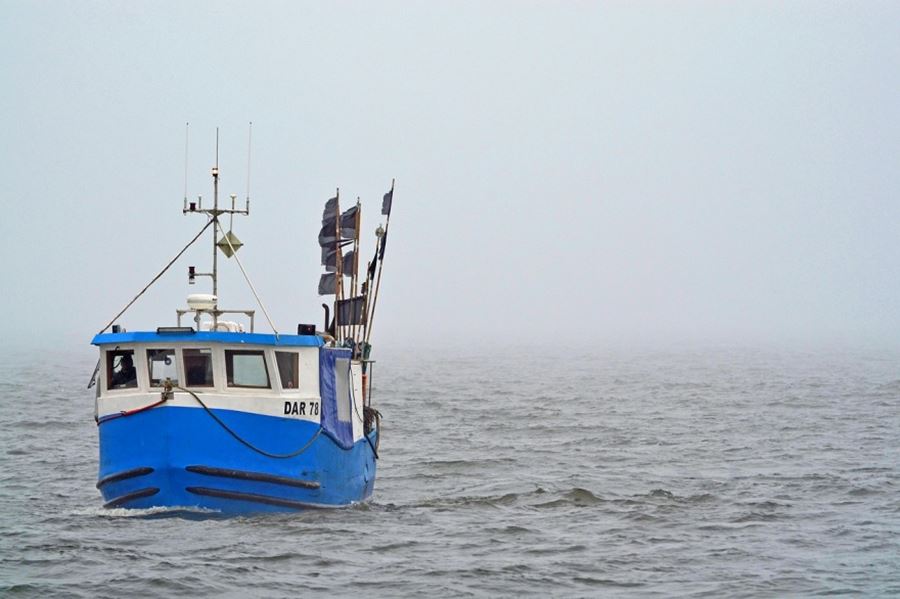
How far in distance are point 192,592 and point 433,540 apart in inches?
215

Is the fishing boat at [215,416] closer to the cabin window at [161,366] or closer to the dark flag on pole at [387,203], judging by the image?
the cabin window at [161,366]

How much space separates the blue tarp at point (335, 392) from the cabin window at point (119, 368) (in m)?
3.31

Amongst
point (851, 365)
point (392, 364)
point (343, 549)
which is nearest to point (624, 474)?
point (343, 549)

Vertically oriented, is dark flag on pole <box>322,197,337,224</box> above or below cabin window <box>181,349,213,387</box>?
above

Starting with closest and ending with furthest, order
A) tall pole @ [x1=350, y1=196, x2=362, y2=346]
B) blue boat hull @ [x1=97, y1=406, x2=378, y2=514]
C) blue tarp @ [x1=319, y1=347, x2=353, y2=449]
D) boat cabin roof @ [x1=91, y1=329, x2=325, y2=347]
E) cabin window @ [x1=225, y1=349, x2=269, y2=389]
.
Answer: blue boat hull @ [x1=97, y1=406, x2=378, y2=514], boat cabin roof @ [x1=91, y1=329, x2=325, y2=347], cabin window @ [x1=225, y1=349, x2=269, y2=389], blue tarp @ [x1=319, y1=347, x2=353, y2=449], tall pole @ [x1=350, y1=196, x2=362, y2=346]

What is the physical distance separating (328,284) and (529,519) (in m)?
8.27

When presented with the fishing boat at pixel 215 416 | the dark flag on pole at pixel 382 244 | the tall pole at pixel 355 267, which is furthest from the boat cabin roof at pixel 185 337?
the dark flag on pole at pixel 382 244

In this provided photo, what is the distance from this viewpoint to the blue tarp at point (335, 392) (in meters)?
23.8

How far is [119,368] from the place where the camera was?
74.9 feet

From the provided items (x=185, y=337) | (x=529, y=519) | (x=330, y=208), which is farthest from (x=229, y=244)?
(x=529, y=519)

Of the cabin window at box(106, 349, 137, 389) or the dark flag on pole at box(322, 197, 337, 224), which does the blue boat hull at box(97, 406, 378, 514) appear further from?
the dark flag on pole at box(322, 197, 337, 224)

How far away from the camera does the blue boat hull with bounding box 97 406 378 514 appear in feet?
71.4

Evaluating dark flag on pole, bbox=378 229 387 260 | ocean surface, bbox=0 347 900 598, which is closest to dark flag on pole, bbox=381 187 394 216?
dark flag on pole, bbox=378 229 387 260

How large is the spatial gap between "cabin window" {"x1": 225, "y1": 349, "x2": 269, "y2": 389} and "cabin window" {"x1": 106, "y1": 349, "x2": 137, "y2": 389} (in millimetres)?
1689
